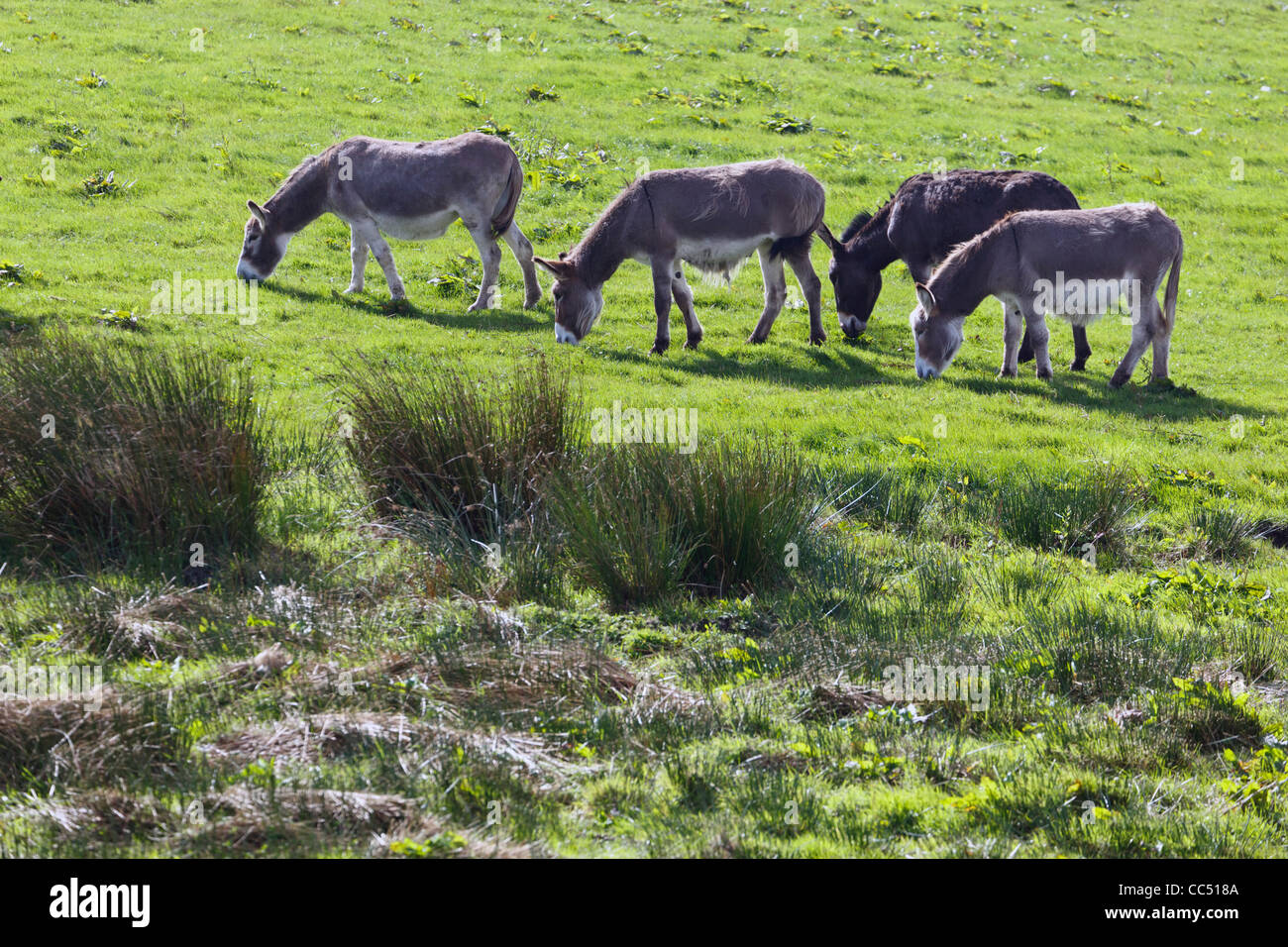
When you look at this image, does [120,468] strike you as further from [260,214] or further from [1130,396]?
[1130,396]

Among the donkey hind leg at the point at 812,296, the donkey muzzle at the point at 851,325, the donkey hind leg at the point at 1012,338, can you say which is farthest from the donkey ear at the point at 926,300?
the donkey muzzle at the point at 851,325

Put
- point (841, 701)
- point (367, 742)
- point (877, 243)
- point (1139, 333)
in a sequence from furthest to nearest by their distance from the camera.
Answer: point (877, 243), point (1139, 333), point (841, 701), point (367, 742)

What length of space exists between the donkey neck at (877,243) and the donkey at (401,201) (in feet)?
13.9

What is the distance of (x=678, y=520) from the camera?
24.0 ft

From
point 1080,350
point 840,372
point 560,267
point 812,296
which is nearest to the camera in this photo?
point 840,372

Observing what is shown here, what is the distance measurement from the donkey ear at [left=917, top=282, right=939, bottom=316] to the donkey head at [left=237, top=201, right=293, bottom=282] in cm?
778

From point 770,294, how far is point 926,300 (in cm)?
190

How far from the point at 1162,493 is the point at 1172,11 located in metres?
30.6

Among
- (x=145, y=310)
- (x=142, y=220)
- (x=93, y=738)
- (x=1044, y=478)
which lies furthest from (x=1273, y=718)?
(x=142, y=220)

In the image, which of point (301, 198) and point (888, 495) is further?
point (301, 198)

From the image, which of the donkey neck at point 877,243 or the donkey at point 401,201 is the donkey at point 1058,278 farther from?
the donkey at point 401,201

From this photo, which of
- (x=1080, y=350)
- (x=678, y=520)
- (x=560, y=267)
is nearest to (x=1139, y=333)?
(x=1080, y=350)

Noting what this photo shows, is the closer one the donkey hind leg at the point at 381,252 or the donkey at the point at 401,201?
the donkey hind leg at the point at 381,252

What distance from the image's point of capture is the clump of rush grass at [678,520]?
6.95 m
